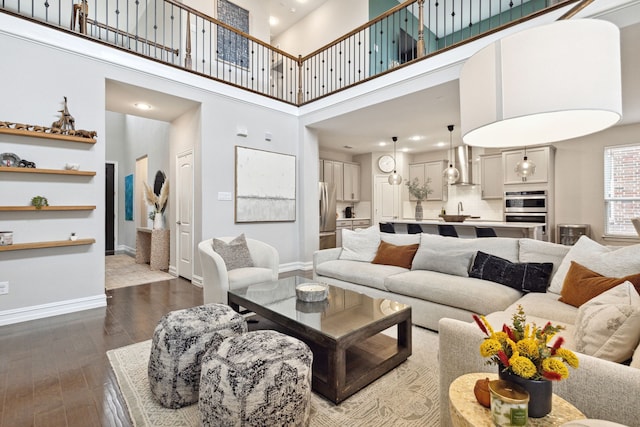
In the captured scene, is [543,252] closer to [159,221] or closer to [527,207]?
[527,207]

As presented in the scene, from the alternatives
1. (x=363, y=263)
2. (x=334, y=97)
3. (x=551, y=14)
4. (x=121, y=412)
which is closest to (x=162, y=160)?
(x=334, y=97)

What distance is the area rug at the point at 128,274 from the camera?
4.83 metres

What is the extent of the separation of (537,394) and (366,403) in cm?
114

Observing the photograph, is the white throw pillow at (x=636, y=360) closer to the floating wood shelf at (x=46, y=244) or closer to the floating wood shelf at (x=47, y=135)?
the floating wood shelf at (x=46, y=244)

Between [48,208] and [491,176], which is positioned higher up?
[491,176]

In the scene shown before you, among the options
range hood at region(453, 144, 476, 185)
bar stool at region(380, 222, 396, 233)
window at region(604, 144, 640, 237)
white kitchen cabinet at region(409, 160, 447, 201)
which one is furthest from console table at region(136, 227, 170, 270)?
window at region(604, 144, 640, 237)

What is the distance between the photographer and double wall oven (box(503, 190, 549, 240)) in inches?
231

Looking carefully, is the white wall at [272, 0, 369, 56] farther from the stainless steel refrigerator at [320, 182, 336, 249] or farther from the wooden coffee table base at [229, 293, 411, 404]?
the wooden coffee table base at [229, 293, 411, 404]

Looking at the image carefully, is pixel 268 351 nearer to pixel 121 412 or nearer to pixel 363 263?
pixel 121 412

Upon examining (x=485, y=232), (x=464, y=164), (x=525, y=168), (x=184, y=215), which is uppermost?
(x=464, y=164)

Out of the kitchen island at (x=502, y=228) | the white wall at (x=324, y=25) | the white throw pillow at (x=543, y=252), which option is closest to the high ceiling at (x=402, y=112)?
the white wall at (x=324, y=25)

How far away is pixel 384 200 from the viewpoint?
8.52m

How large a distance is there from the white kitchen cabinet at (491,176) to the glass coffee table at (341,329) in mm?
5626

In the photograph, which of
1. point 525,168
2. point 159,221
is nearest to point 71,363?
point 159,221
